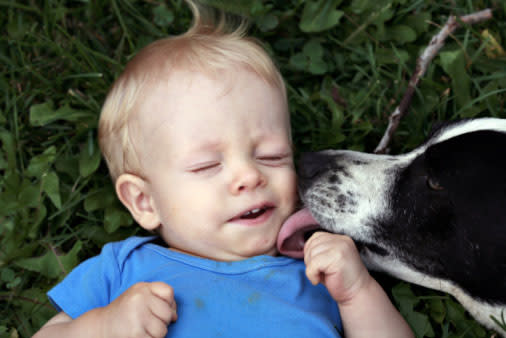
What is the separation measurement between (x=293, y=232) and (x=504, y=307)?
971 mm

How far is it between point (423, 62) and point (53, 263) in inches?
94.9

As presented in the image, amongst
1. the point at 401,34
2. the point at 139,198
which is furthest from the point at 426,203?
the point at 401,34

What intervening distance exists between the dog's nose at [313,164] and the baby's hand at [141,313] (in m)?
0.90

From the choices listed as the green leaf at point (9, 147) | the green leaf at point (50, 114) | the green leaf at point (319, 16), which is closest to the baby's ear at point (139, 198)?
the green leaf at point (50, 114)

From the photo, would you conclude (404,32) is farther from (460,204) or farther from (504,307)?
(504,307)

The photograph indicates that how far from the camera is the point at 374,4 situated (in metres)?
3.43

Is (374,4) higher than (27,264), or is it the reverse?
(374,4)

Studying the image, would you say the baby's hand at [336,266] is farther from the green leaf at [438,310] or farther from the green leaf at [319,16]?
the green leaf at [319,16]

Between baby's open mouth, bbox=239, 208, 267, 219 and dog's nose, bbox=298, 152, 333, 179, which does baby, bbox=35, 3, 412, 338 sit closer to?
baby's open mouth, bbox=239, 208, 267, 219

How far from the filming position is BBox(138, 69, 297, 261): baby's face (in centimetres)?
222

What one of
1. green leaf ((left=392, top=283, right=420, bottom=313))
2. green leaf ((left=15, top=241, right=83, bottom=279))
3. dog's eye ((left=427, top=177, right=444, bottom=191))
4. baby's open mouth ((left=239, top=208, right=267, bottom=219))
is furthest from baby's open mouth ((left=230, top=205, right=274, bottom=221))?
green leaf ((left=15, top=241, right=83, bottom=279))

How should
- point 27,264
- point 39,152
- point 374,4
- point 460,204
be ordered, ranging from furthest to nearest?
1. point 374,4
2. point 39,152
3. point 27,264
4. point 460,204

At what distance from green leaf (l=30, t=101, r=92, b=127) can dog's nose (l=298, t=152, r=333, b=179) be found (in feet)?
4.32

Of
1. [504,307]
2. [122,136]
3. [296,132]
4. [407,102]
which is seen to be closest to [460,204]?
[504,307]
